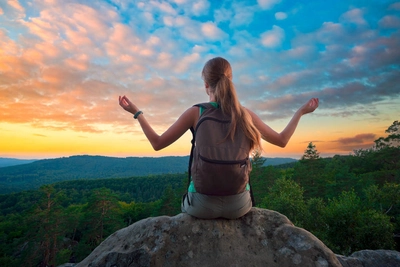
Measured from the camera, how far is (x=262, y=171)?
162 feet

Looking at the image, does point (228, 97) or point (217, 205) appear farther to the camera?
point (217, 205)

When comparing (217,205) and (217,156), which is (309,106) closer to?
(217,156)

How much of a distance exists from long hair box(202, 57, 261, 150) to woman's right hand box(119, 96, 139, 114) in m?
0.97

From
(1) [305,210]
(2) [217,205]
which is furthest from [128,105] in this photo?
(1) [305,210]

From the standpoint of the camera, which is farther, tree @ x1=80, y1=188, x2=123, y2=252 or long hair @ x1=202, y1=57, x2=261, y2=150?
tree @ x1=80, y1=188, x2=123, y2=252

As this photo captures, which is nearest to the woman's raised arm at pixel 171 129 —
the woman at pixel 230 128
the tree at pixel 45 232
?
the woman at pixel 230 128

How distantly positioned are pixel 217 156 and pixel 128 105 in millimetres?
1245

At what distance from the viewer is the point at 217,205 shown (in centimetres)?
290

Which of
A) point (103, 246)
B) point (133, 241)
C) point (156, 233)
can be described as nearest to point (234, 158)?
point (156, 233)

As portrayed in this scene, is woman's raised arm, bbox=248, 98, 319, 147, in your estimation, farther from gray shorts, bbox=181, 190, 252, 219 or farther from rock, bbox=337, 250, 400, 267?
rock, bbox=337, 250, 400, 267

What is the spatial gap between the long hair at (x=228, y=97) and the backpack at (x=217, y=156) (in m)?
0.07

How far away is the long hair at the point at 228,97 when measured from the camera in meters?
2.65

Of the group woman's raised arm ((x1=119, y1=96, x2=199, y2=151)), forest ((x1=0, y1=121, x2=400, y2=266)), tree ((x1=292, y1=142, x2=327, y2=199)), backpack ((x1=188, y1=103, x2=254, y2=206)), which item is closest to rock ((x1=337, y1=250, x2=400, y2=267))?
backpack ((x1=188, y1=103, x2=254, y2=206))

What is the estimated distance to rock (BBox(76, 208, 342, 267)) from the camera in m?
2.96
